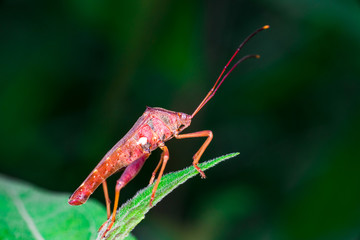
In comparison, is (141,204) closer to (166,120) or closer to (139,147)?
(139,147)

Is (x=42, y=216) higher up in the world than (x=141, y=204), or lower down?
lower down

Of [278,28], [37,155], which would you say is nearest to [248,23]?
[278,28]

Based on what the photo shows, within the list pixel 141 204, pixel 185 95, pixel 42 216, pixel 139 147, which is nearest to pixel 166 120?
pixel 139 147

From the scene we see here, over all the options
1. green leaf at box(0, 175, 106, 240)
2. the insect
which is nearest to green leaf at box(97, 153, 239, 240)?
green leaf at box(0, 175, 106, 240)

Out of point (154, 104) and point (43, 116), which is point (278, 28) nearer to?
point (154, 104)

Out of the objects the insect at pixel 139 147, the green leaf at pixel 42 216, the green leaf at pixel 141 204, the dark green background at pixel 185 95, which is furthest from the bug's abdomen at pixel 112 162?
the dark green background at pixel 185 95

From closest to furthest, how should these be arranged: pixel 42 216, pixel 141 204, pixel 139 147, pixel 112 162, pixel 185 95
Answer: pixel 141 204 → pixel 42 216 → pixel 112 162 → pixel 139 147 → pixel 185 95
